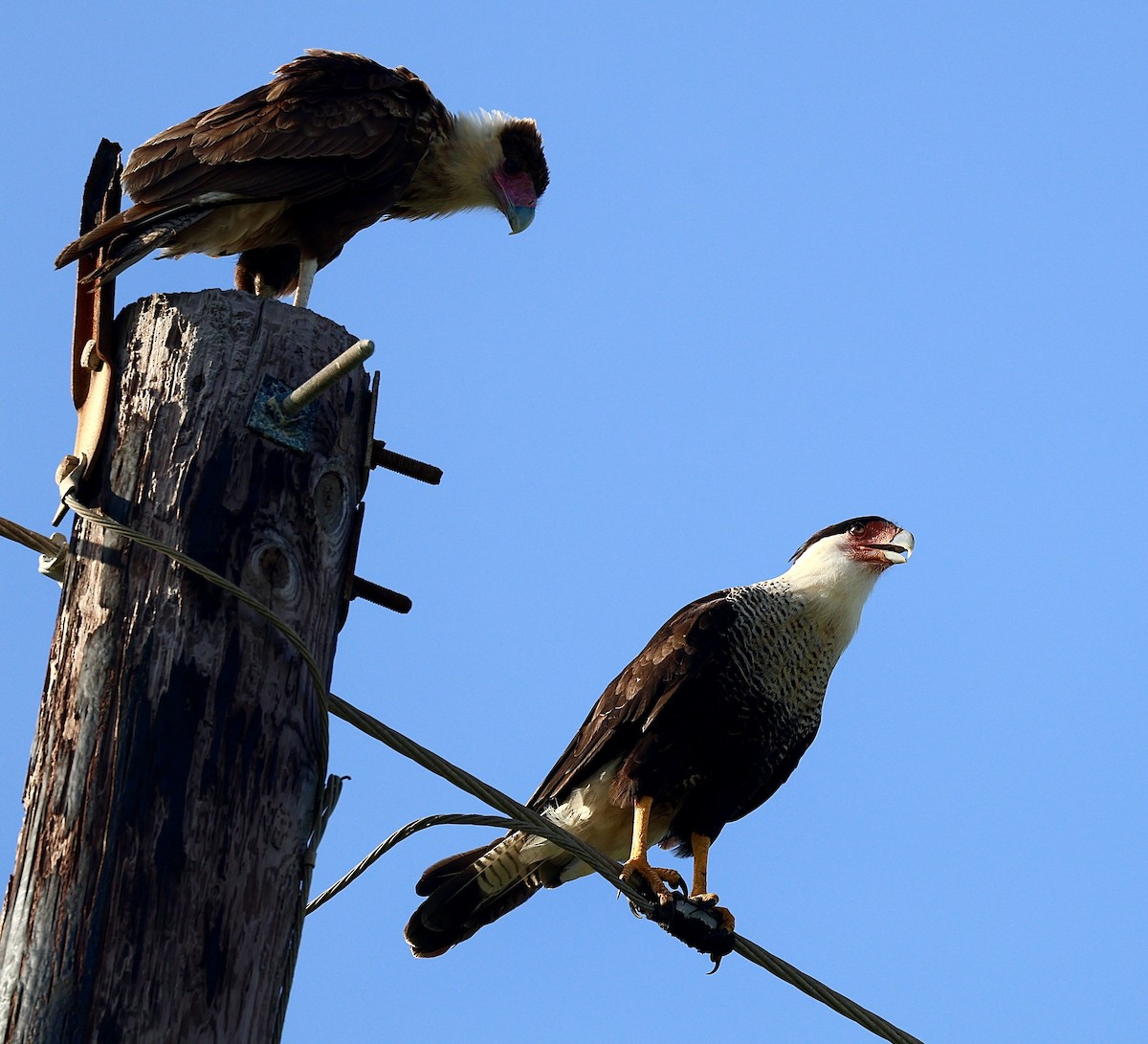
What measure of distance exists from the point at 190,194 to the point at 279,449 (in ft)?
6.46

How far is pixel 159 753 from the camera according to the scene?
241 centimetres

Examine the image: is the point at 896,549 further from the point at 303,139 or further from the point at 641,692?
the point at 303,139

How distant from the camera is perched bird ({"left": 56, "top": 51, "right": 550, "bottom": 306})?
4.43 metres

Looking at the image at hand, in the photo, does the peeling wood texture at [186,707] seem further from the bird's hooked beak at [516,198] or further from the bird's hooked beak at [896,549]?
the bird's hooked beak at [516,198]

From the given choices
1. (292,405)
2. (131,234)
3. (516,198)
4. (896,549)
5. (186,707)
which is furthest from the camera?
(516,198)

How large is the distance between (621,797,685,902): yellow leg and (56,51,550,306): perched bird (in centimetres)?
199

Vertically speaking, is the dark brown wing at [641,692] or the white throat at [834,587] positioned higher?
the white throat at [834,587]

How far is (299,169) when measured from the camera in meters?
4.89

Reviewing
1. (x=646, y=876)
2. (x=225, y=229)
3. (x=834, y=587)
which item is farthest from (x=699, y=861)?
(x=225, y=229)

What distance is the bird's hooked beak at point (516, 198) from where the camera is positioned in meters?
6.33

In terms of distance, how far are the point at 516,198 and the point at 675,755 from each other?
2.75 meters

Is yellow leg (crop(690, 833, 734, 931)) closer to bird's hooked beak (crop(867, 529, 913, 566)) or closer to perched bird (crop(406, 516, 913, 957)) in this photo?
perched bird (crop(406, 516, 913, 957))

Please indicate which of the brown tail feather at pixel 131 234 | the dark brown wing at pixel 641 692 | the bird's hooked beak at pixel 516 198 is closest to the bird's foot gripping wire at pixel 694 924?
the dark brown wing at pixel 641 692

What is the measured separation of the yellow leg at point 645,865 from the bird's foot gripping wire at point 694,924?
32mm
